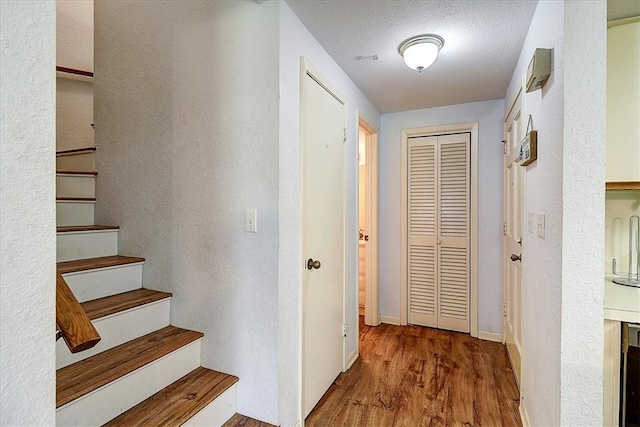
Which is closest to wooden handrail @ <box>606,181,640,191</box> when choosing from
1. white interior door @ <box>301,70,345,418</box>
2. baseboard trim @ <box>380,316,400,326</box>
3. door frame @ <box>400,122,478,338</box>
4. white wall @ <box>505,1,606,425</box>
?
white wall @ <box>505,1,606,425</box>

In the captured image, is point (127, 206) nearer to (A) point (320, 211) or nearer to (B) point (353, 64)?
(A) point (320, 211)

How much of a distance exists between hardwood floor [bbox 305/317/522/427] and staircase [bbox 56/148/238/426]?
74 centimetres

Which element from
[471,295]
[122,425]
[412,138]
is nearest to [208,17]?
[122,425]

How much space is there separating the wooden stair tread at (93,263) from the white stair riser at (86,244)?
0.14 ft

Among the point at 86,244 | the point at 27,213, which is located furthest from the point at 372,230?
the point at 27,213

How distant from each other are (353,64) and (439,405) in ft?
7.86

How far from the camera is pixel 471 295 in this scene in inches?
122

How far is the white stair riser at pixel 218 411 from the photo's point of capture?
1.43 m

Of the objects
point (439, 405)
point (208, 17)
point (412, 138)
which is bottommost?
point (439, 405)

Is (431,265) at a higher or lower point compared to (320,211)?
lower

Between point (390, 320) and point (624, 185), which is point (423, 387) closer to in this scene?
point (390, 320)

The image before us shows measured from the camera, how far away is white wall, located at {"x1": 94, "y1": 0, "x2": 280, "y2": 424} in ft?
5.17

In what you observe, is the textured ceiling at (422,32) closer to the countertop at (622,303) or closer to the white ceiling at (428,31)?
the white ceiling at (428,31)

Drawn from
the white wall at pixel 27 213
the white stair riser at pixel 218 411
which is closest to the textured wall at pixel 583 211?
the white stair riser at pixel 218 411
